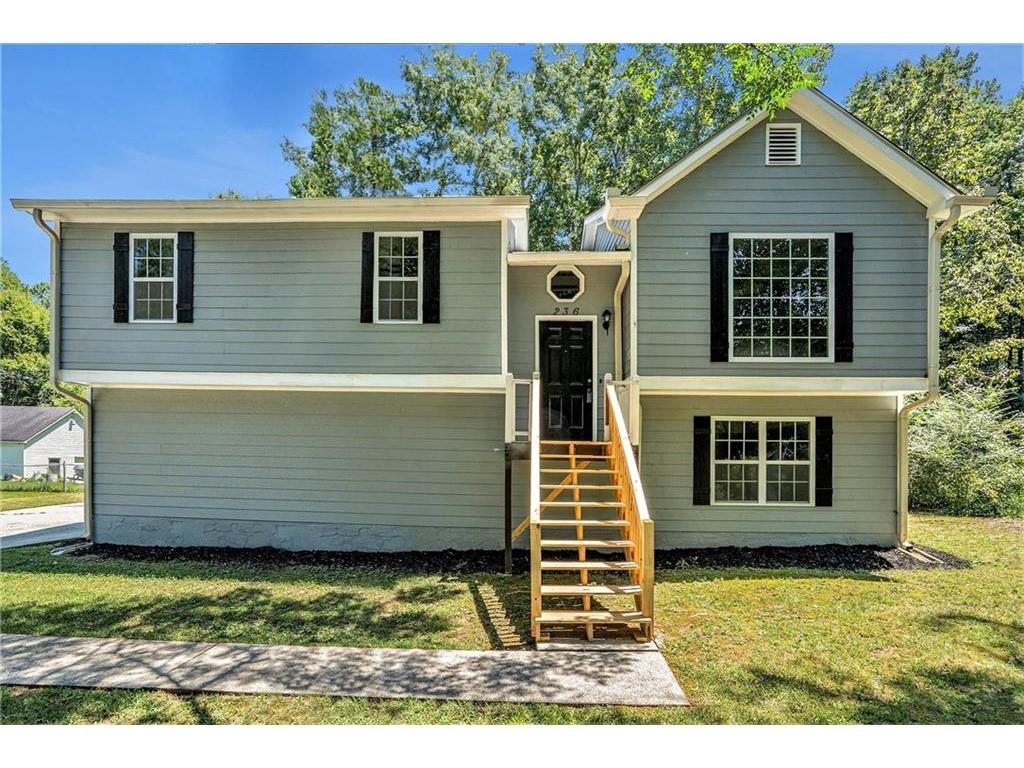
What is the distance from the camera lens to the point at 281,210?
7793mm

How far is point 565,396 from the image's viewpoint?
9.00m

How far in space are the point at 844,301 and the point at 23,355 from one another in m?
44.8

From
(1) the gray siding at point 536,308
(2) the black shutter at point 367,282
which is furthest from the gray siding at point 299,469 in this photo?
(2) the black shutter at point 367,282

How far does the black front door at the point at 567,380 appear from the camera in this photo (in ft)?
29.4

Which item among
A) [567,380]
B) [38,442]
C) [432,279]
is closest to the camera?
[432,279]

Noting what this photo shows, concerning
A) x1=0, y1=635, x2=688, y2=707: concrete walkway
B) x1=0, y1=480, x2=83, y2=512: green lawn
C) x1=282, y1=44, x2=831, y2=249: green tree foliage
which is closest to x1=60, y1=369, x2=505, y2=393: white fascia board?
x1=0, y1=635, x2=688, y2=707: concrete walkway

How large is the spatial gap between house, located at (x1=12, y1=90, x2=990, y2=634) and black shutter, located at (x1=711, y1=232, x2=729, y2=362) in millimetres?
31

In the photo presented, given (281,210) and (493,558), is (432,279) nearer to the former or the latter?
(281,210)

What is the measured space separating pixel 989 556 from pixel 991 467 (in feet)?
14.1

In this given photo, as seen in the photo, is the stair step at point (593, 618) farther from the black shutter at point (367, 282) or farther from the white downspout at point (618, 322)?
the black shutter at point (367, 282)

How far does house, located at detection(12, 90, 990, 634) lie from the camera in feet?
24.4

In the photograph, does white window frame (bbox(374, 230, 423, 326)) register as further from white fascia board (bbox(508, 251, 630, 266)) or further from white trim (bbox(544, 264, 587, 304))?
white trim (bbox(544, 264, 587, 304))

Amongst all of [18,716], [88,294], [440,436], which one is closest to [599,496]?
[440,436]

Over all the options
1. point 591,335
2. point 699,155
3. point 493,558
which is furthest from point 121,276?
point 699,155
